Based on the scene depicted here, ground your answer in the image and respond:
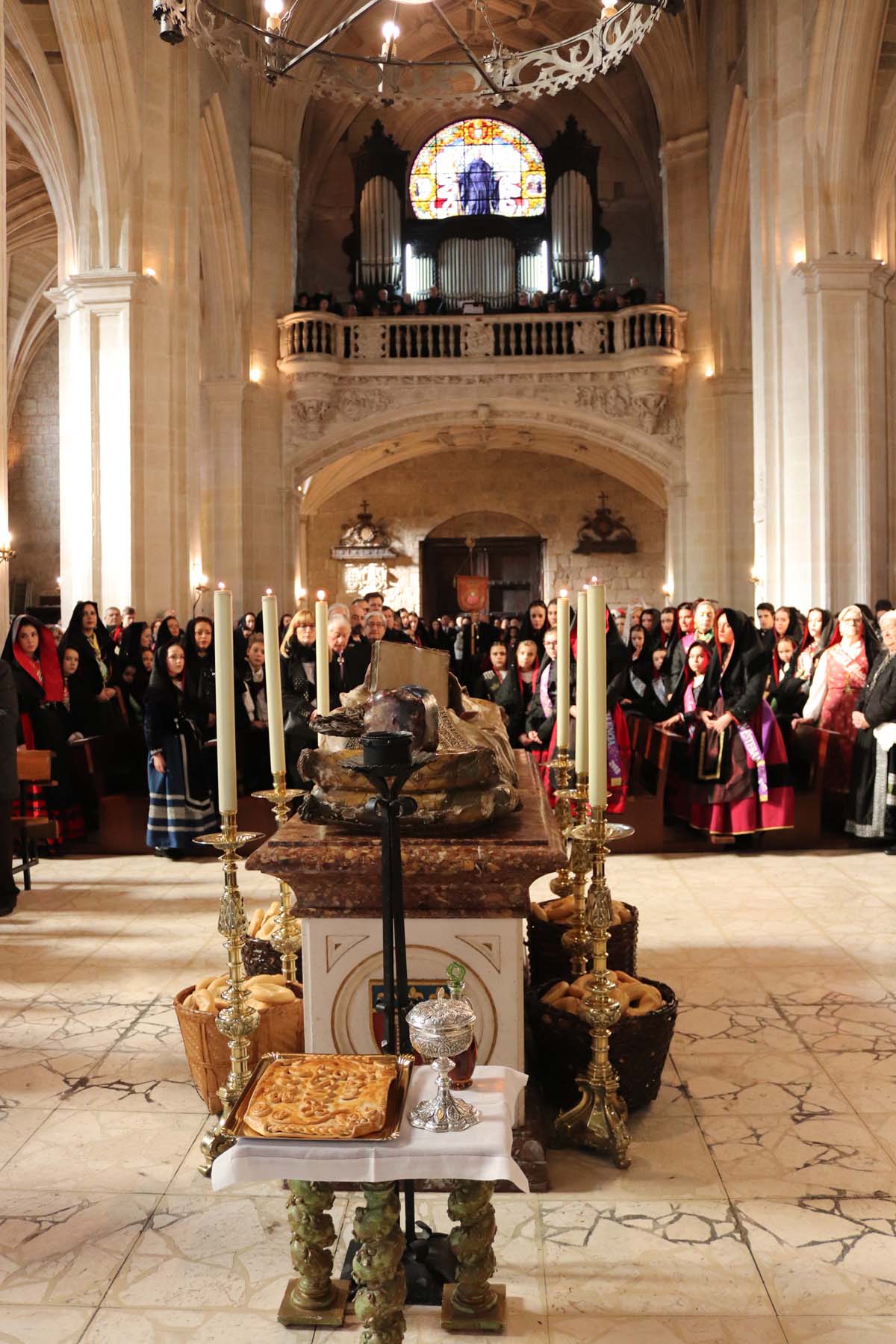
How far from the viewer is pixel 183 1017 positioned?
3.02 metres

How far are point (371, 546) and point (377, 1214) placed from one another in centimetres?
1867

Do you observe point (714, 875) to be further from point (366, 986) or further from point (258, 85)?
point (258, 85)

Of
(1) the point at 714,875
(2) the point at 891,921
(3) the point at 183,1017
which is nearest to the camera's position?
(3) the point at 183,1017

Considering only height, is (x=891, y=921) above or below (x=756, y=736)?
below

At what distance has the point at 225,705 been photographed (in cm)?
266

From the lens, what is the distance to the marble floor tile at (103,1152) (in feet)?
8.89

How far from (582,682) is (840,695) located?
459 centimetres

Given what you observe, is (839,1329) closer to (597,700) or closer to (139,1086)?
(597,700)

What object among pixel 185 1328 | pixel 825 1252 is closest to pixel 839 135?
pixel 825 1252

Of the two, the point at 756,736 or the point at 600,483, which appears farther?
the point at 600,483

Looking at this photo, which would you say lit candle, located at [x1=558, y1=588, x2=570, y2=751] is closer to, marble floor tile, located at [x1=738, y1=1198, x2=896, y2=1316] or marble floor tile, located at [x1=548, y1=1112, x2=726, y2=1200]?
marble floor tile, located at [x1=548, y1=1112, x2=726, y2=1200]

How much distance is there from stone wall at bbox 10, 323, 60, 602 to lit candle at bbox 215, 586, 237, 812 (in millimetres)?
20515

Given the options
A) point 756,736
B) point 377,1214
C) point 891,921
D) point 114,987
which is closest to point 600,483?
point 756,736

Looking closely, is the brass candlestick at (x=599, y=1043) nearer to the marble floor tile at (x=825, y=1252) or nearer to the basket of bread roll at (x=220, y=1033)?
the marble floor tile at (x=825, y=1252)
